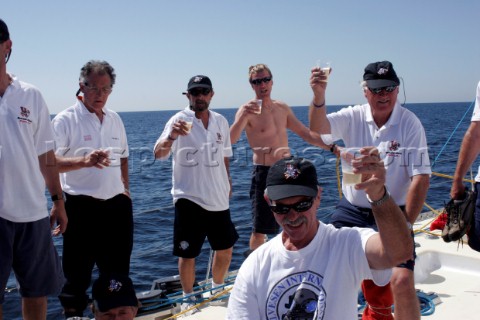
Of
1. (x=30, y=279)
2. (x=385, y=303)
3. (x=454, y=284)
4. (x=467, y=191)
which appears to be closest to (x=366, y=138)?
(x=467, y=191)

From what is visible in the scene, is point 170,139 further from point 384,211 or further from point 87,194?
point 384,211

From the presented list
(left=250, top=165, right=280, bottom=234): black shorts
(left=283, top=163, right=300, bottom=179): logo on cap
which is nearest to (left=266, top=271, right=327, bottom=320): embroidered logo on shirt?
(left=283, top=163, right=300, bottom=179): logo on cap

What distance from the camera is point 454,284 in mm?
4648

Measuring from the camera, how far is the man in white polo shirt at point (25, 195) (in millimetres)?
2936

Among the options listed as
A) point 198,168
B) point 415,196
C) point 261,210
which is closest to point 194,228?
point 198,168

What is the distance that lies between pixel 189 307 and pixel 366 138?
208 cm

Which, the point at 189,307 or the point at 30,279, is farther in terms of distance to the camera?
the point at 189,307

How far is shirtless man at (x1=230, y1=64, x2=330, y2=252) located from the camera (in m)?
5.18

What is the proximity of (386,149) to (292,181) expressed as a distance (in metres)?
1.43

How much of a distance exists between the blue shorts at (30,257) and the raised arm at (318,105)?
1.88 m

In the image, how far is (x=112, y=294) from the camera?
2.80 meters

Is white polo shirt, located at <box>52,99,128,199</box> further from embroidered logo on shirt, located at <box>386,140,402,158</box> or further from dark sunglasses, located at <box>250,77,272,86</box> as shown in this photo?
embroidered logo on shirt, located at <box>386,140,402,158</box>

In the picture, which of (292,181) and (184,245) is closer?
(292,181)

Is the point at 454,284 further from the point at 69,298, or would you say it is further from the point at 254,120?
the point at 69,298
